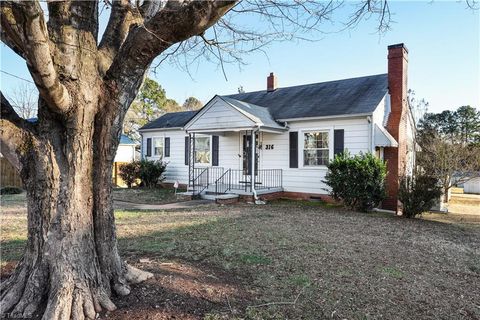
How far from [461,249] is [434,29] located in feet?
14.8

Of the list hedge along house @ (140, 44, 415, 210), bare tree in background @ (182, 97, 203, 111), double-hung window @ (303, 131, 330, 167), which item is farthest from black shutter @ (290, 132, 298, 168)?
bare tree in background @ (182, 97, 203, 111)

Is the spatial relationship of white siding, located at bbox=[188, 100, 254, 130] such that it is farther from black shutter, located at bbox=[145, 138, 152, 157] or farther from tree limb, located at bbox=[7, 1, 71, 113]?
tree limb, located at bbox=[7, 1, 71, 113]

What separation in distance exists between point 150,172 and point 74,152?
49.9 feet

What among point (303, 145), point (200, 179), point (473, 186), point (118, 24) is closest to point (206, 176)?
point (200, 179)

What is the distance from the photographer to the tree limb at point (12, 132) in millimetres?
2814

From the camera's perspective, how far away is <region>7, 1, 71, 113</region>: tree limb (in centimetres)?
212

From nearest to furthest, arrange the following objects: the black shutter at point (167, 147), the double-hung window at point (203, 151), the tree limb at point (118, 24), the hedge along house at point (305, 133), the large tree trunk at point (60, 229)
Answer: the large tree trunk at point (60, 229) → the tree limb at point (118, 24) → the hedge along house at point (305, 133) → the double-hung window at point (203, 151) → the black shutter at point (167, 147)

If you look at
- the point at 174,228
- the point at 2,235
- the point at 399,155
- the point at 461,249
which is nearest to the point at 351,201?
the point at 399,155

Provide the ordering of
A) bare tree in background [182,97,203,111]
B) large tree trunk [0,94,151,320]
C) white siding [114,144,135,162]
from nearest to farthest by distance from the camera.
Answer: large tree trunk [0,94,151,320] < white siding [114,144,135,162] < bare tree in background [182,97,203,111]

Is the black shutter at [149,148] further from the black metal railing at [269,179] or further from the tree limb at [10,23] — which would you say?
the tree limb at [10,23]

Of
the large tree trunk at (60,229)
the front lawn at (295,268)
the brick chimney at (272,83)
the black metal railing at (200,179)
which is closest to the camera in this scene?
the large tree trunk at (60,229)

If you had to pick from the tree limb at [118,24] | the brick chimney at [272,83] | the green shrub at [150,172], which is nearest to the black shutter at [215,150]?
the green shrub at [150,172]

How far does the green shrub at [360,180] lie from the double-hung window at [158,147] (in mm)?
11516

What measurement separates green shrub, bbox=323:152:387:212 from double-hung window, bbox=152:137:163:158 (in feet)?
37.8
